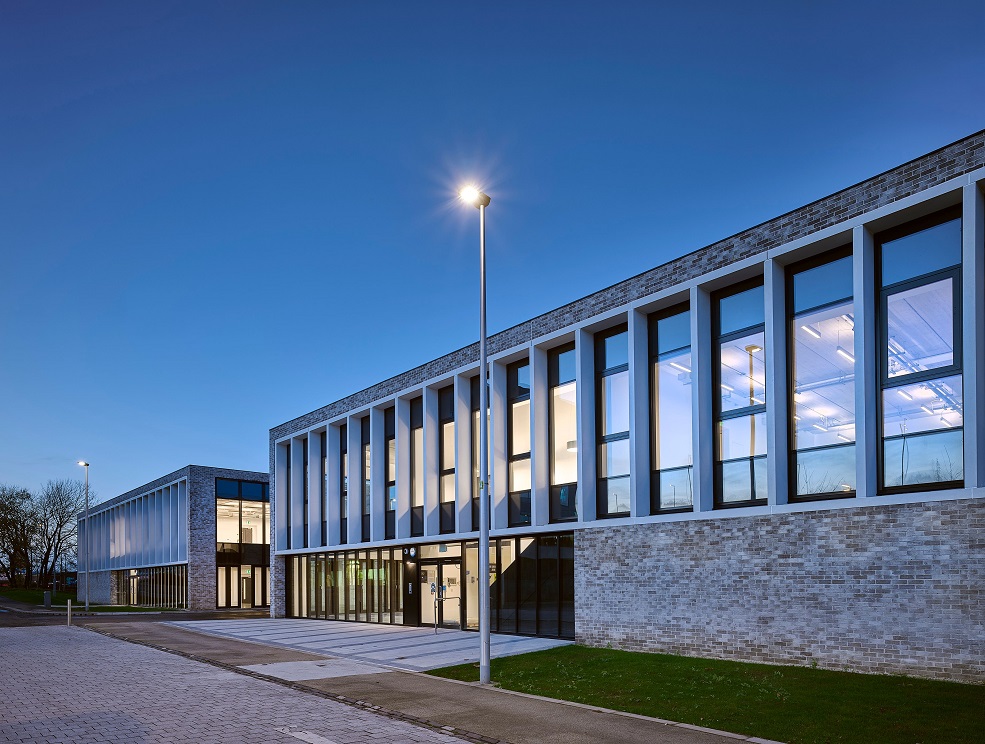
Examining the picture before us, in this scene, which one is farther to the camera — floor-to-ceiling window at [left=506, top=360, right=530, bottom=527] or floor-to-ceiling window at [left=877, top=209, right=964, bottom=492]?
floor-to-ceiling window at [left=506, top=360, right=530, bottom=527]

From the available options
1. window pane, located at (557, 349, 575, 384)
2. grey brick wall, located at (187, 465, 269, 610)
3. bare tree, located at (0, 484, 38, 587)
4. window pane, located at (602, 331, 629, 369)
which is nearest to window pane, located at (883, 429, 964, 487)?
window pane, located at (602, 331, 629, 369)

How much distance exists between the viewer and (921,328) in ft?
47.9

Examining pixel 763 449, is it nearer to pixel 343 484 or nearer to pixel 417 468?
pixel 417 468

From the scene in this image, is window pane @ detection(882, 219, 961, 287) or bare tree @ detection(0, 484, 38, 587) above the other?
window pane @ detection(882, 219, 961, 287)

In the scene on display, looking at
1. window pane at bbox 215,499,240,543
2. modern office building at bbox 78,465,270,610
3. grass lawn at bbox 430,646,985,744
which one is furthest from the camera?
window pane at bbox 215,499,240,543

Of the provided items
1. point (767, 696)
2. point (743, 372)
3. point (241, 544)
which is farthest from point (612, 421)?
point (241, 544)

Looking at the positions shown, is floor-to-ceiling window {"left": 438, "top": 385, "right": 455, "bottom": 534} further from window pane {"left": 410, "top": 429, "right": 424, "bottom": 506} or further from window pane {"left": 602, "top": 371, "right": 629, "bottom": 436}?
window pane {"left": 602, "top": 371, "right": 629, "bottom": 436}

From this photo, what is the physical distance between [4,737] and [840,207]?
16063 millimetres

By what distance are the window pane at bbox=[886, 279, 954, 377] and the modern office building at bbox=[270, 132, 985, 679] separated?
4 centimetres

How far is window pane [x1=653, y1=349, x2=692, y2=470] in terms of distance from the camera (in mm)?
19312

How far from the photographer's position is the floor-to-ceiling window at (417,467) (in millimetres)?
29469

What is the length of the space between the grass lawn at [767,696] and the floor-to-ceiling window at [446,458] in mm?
10548

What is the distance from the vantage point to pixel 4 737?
10.6 meters

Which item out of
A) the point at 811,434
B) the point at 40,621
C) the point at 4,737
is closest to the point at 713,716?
the point at 811,434
